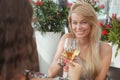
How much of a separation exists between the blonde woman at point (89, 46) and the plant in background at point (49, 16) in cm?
169

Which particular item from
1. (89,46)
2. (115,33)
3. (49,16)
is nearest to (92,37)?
(89,46)

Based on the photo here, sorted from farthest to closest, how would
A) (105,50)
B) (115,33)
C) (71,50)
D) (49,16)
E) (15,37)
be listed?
1. (49,16)
2. (115,33)
3. (105,50)
4. (71,50)
5. (15,37)

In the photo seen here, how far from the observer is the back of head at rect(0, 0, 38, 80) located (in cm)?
77

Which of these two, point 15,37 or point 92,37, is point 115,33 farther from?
point 15,37

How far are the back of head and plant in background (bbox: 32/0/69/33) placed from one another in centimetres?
315

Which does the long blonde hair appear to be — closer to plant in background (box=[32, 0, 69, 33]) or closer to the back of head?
the back of head

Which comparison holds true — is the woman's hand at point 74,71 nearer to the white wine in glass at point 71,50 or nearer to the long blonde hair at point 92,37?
the white wine in glass at point 71,50

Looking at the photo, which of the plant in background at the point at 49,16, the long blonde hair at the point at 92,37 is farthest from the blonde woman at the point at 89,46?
the plant in background at the point at 49,16

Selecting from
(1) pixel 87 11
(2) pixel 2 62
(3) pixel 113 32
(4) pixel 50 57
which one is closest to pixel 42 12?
(4) pixel 50 57

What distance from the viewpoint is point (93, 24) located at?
7.29 ft

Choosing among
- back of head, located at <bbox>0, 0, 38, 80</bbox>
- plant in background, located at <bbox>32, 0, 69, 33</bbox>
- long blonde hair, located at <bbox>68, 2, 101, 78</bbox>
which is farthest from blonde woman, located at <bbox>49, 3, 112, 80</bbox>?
plant in background, located at <bbox>32, 0, 69, 33</bbox>

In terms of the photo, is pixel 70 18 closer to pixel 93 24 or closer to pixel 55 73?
pixel 93 24

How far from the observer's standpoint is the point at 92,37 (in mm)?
2242

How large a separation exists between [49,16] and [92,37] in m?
1.85
